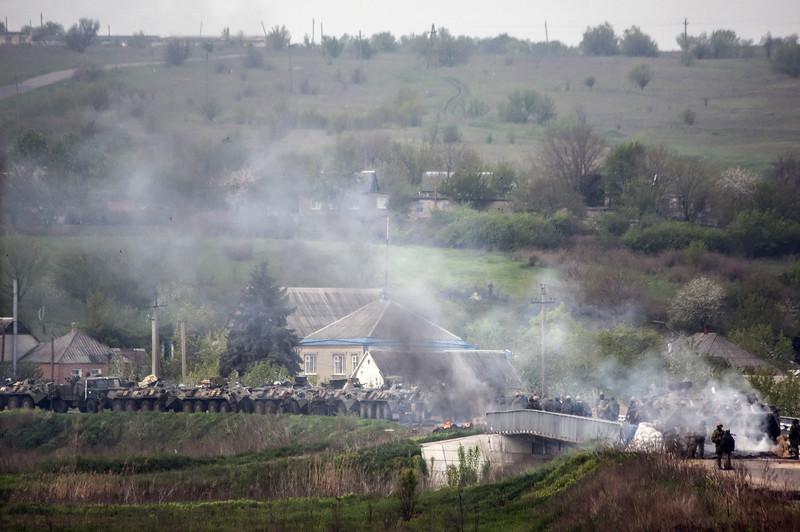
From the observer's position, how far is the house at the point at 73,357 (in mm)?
87188

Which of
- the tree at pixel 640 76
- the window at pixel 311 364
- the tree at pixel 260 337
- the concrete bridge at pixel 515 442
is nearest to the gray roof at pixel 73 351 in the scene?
the tree at pixel 260 337

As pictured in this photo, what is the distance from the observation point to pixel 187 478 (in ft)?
149

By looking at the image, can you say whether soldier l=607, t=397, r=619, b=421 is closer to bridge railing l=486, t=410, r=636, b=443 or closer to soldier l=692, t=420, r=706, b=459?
bridge railing l=486, t=410, r=636, b=443

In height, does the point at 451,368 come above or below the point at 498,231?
below

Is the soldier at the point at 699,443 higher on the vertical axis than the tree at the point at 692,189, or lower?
lower

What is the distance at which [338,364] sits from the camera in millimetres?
83875

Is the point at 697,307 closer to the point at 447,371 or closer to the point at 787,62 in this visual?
the point at 447,371

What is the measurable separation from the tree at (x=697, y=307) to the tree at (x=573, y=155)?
42.6 m

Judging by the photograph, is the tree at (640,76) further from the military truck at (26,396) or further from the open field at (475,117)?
the military truck at (26,396)

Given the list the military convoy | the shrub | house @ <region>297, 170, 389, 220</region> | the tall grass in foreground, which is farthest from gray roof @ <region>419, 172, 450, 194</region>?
the tall grass in foreground

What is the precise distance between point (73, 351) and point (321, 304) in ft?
65.3

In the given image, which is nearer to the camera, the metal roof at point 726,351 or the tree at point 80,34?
the metal roof at point 726,351

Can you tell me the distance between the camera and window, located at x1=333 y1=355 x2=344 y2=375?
83.5 metres

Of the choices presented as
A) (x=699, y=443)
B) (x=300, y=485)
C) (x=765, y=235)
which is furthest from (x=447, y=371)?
(x=765, y=235)
